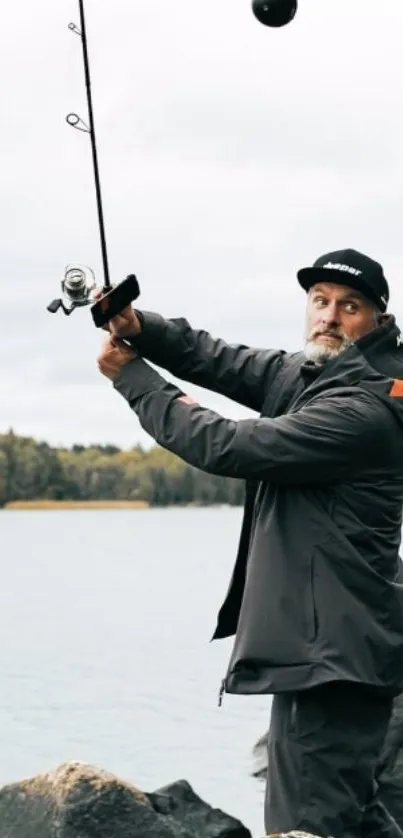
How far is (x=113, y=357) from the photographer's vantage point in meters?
5.38

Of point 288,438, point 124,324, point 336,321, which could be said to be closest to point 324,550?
point 288,438

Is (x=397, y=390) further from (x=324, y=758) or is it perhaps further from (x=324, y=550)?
(x=324, y=758)

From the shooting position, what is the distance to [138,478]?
104 m

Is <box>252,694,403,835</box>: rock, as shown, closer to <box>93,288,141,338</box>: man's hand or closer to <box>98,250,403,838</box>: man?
<box>98,250,403,838</box>: man

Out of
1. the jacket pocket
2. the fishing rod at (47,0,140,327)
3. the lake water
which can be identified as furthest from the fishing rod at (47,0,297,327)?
the lake water

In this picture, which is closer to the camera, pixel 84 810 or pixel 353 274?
pixel 353 274

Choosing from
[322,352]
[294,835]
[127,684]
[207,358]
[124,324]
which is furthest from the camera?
[127,684]

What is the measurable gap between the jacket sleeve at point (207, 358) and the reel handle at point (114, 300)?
220mm

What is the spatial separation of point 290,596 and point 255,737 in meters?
14.6

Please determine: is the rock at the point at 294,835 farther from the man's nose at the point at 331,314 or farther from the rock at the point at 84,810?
the rock at the point at 84,810

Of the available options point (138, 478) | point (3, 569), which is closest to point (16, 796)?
point (3, 569)

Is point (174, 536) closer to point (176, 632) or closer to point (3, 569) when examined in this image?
point (3, 569)

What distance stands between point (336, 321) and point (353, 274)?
0.54 ft

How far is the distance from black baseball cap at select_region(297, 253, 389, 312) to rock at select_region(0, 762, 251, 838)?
2621 mm
